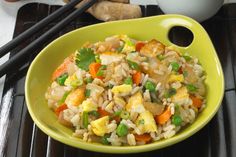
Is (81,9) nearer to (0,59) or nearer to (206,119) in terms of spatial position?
(0,59)

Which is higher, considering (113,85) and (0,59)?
(0,59)

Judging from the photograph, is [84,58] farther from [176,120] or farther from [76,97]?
[176,120]

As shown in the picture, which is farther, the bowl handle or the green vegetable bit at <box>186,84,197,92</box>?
the bowl handle

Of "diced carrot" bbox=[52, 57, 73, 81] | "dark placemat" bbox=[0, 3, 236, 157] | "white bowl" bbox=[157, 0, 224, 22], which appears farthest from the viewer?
"white bowl" bbox=[157, 0, 224, 22]

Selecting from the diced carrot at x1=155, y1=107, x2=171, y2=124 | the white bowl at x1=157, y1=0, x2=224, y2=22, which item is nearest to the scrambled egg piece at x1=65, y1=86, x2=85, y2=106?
the diced carrot at x1=155, y1=107, x2=171, y2=124

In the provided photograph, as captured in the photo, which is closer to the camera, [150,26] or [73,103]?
[73,103]

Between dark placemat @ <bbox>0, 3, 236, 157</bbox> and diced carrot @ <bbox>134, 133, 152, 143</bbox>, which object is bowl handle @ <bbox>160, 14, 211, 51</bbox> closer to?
dark placemat @ <bbox>0, 3, 236, 157</bbox>

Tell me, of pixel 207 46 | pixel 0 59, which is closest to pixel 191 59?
pixel 207 46
